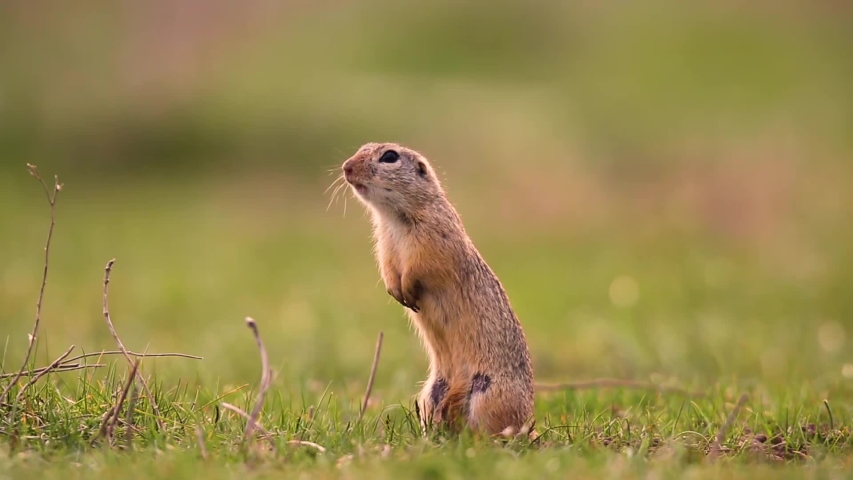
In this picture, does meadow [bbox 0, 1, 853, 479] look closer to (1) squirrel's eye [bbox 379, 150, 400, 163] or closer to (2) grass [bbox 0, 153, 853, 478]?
(2) grass [bbox 0, 153, 853, 478]

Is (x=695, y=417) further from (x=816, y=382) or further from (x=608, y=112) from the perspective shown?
(x=608, y=112)

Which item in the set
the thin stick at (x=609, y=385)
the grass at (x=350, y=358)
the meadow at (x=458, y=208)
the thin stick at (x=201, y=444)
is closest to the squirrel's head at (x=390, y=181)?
the meadow at (x=458, y=208)

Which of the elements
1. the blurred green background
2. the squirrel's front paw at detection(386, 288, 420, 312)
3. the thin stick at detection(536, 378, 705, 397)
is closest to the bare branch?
the squirrel's front paw at detection(386, 288, 420, 312)

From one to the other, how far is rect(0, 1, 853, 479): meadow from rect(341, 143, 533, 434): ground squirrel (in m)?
0.26

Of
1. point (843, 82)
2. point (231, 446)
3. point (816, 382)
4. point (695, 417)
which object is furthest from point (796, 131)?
point (231, 446)

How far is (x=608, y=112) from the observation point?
2366 centimetres

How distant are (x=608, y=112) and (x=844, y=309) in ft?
38.6

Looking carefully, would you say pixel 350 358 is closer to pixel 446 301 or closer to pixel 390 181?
pixel 390 181

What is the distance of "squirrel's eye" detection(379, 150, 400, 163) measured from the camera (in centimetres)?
632

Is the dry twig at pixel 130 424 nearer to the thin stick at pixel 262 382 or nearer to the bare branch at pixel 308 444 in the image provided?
the thin stick at pixel 262 382

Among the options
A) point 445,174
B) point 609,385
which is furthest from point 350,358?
point 609,385

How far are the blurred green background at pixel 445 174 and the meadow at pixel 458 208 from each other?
8 cm

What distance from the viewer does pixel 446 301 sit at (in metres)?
5.65

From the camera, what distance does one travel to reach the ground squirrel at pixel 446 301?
17.8 feet
